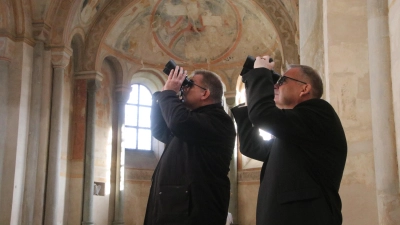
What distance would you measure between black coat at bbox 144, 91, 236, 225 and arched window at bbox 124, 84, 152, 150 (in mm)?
14031

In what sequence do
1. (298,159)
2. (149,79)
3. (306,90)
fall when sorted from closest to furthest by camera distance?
(298,159) < (306,90) < (149,79)

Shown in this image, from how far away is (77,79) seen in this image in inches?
609

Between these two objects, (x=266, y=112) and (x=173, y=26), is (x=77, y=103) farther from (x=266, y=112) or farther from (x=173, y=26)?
(x=266, y=112)

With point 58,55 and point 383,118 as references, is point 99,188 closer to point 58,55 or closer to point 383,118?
point 58,55

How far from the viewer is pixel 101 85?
16297 millimetres

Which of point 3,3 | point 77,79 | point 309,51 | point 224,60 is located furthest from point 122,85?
point 309,51

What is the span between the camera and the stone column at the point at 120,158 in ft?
52.0

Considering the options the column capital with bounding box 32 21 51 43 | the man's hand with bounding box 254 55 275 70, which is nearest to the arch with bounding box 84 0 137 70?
the column capital with bounding box 32 21 51 43

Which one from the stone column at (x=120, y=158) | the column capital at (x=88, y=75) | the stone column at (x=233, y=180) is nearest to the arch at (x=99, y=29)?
the column capital at (x=88, y=75)

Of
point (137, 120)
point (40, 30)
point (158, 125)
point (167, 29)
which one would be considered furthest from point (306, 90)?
point (137, 120)

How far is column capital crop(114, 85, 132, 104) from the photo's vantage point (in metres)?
16.7

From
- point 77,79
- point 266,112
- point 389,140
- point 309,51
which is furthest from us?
point 77,79

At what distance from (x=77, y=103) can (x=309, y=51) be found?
11088 mm

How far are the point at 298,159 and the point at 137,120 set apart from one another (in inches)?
600
